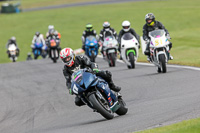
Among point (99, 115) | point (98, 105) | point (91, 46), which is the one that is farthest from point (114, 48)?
point (98, 105)

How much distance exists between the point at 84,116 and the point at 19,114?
2289 mm

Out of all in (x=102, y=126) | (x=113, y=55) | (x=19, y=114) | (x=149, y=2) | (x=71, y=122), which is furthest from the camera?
(x=149, y=2)

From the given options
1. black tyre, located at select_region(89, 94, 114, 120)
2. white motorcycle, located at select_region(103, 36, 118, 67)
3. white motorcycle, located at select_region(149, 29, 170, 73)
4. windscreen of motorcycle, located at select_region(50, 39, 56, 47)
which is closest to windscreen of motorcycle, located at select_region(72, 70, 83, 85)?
black tyre, located at select_region(89, 94, 114, 120)

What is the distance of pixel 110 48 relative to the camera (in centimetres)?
2128

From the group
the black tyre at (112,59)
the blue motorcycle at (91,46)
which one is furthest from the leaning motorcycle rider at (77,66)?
the blue motorcycle at (91,46)

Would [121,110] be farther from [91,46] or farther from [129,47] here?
[91,46]

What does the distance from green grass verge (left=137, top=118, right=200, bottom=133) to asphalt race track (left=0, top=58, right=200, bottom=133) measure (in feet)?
1.31

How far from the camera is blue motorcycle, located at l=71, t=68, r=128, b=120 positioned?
9.07 metres

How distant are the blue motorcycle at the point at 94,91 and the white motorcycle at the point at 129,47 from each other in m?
9.45

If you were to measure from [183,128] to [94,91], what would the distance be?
2402mm

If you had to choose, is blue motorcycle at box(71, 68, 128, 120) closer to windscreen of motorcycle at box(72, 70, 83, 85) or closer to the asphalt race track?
windscreen of motorcycle at box(72, 70, 83, 85)

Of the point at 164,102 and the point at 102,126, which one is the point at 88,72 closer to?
the point at 102,126

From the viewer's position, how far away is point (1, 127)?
427 inches

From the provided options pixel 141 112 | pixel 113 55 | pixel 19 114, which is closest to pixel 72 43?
pixel 113 55
